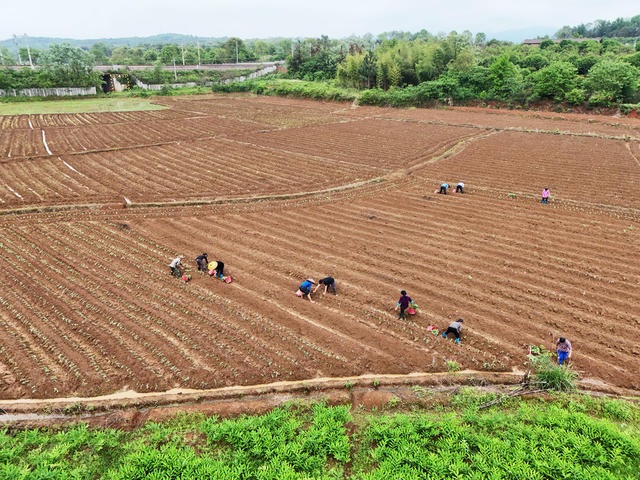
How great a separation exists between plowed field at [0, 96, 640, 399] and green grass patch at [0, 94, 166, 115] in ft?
86.2

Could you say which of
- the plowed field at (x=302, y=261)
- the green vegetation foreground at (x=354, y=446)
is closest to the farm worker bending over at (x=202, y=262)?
the plowed field at (x=302, y=261)

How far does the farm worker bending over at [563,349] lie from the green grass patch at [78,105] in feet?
187

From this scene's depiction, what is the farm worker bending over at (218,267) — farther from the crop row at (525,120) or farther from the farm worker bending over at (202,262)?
the crop row at (525,120)

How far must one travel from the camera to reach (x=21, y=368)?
9078 millimetres

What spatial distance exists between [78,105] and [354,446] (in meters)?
67.4

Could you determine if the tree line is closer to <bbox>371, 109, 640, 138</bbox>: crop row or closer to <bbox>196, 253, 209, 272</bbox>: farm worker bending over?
<bbox>371, 109, 640, 138</bbox>: crop row

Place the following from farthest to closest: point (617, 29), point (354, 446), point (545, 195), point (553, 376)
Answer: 1. point (617, 29)
2. point (545, 195)
3. point (553, 376)
4. point (354, 446)

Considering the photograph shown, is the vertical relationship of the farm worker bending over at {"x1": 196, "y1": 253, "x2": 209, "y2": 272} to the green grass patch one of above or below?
below

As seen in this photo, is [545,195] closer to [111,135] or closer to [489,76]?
[111,135]

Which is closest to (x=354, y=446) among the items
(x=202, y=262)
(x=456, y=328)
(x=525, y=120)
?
(x=456, y=328)

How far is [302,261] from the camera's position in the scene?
14.1 metres

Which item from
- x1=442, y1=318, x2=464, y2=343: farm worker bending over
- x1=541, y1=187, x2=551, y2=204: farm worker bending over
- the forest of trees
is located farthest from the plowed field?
the forest of trees

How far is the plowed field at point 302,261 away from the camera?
A: 373 inches

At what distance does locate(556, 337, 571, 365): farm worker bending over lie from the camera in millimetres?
9086
